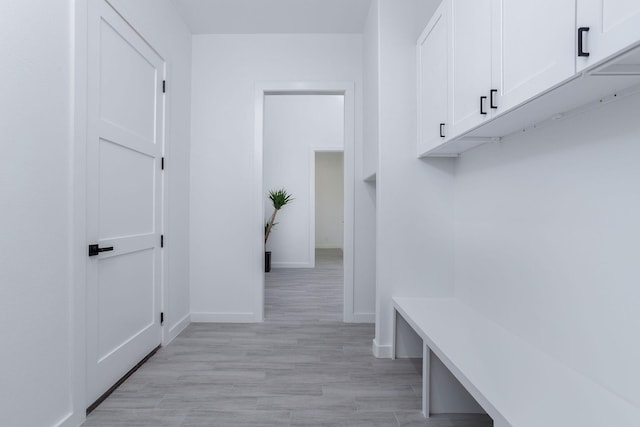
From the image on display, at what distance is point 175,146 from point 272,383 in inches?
80.8

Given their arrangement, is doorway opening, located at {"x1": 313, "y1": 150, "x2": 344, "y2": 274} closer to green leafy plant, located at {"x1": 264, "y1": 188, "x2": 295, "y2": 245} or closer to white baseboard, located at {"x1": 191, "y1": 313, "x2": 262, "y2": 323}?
green leafy plant, located at {"x1": 264, "y1": 188, "x2": 295, "y2": 245}

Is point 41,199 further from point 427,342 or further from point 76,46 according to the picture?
point 427,342

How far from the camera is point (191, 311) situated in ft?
11.7

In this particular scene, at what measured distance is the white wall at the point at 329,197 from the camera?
9953 millimetres

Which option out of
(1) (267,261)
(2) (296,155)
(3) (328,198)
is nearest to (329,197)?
(3) (328,198)

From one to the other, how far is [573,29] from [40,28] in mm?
1983

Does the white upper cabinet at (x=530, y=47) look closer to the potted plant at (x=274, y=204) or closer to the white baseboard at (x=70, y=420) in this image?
the white baseboard at (x=70, y=420)

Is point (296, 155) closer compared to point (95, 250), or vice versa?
point (95, 250)

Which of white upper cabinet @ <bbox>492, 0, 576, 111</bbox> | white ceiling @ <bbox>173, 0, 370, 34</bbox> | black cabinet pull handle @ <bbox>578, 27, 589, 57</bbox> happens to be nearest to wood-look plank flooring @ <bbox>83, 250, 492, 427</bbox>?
white upper cabinet @ <bbox>492, 0, 576, 111</bbox>

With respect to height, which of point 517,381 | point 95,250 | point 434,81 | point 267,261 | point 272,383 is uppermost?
point 434,81

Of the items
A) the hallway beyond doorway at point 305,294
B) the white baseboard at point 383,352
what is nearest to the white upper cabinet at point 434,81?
the white baseboard at point 383,352

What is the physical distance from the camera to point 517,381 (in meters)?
1.33

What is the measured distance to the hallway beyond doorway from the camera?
12.4 ft

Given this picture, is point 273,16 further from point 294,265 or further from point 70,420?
point 294,265
